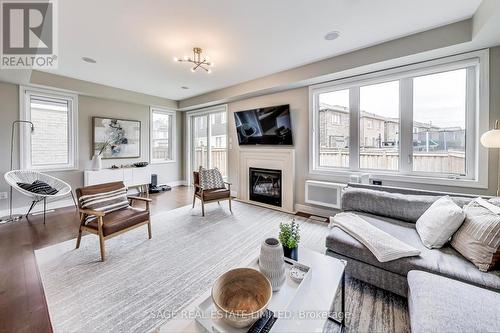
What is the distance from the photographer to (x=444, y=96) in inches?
109

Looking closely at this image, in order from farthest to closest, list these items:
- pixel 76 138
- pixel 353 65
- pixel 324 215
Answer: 1. pixel 76 138
2. pixel 324 215
3. pixel 353 65

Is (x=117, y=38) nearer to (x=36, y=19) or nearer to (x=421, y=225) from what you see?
(x=36, y=19)

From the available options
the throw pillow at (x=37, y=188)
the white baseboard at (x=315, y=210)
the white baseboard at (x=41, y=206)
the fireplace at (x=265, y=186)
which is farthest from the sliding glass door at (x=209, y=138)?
the throw pillow at (x=37, y=188)

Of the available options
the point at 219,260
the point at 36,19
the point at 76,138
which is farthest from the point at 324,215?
the point at 76,138

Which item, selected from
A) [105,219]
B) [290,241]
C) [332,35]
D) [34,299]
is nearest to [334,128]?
[332,35]

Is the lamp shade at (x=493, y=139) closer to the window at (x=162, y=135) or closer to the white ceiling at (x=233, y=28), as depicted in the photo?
the white ceiling at (x=233, y=28)

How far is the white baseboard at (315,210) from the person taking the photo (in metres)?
3.65

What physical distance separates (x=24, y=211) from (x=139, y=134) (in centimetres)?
274

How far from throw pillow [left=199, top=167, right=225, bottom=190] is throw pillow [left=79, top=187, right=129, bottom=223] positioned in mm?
1349

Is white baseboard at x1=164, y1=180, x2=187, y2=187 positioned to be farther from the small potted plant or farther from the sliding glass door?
the small potted plant

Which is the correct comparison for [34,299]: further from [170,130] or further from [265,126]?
[170,130]

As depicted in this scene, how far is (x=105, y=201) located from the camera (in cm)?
262

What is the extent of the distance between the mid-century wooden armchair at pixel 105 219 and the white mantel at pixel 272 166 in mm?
2427

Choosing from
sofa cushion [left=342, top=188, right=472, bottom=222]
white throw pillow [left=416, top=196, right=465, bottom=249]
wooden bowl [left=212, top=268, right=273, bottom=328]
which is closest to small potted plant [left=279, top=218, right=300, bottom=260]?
wooden bowl [left=212, top=268, right=273, bottom=328]
